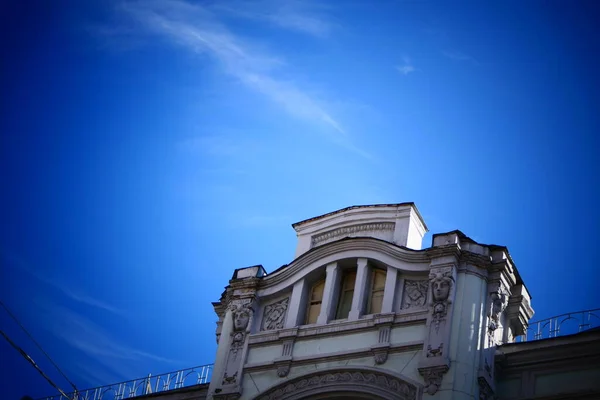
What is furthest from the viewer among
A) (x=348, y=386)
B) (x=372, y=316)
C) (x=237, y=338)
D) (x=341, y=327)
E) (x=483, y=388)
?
(x=237, y=338)

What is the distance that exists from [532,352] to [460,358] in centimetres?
161

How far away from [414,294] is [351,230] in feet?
10.5

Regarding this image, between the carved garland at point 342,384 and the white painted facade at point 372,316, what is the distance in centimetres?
3

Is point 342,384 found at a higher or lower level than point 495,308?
lower

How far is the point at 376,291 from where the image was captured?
85.9 ft

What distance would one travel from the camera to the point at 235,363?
26.6 metres

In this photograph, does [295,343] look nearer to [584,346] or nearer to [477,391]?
[477,391]

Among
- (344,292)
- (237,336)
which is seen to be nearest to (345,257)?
(344,292)

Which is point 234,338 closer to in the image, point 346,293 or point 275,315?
point 275,315

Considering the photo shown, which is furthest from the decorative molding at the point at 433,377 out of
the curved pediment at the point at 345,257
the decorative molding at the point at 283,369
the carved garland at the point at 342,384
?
the decorative molding at the point at 283,369

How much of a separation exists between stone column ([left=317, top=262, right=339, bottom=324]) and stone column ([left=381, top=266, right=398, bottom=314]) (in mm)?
1438

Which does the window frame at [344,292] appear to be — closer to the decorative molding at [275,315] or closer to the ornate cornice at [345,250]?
the ornate cornice at [345,250]

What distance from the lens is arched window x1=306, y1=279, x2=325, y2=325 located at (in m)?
26.8

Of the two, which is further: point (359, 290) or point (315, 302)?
point (315, 302)
